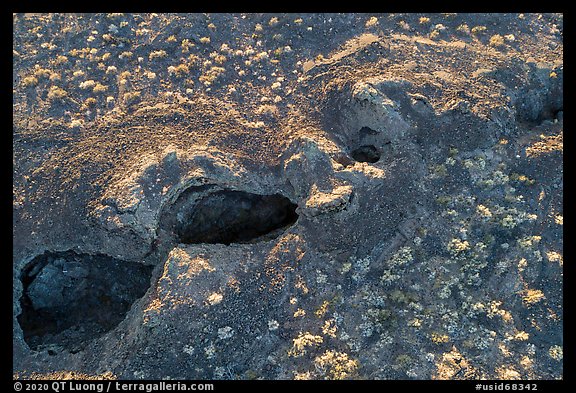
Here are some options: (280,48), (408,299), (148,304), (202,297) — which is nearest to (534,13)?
(280,48)

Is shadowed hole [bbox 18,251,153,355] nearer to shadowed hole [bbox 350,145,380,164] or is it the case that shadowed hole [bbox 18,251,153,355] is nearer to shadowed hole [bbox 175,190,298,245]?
shadowed hole [bbox 175,190,298,245]

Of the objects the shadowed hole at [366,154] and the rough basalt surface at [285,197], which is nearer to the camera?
the rough basalt surface at [285,197]

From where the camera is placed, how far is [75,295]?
2567 cm

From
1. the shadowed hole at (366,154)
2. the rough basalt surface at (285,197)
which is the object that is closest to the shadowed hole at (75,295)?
the rough basalt surface at (285,197)

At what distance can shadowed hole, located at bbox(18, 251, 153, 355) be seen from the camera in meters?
24.3

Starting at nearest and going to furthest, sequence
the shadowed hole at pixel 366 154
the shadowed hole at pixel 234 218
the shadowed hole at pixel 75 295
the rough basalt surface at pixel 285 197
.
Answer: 1. the rough basalt surface at pixel 285 197
2. the shadowed hole at pixel 75 295
3. the shadowed hole at pixel 234 218
4. the shadowed hole at pixel 366 154

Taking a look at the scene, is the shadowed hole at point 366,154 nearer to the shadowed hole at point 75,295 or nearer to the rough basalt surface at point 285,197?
Answer: the rough basalt surface at point 285,197

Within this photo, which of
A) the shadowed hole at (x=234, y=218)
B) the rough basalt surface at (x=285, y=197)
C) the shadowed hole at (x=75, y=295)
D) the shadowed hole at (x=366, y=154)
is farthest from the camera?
the shadowed hole at (x=366, y=154)

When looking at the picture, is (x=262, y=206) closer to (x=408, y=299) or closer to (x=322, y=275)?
(x=322, y=275)

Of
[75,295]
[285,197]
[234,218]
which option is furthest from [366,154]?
[75,295]

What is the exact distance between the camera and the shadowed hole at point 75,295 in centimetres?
2434

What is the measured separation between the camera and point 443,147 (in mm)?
25531

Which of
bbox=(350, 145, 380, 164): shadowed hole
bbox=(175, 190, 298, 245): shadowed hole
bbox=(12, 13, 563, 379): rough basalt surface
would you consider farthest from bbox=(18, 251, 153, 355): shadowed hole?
bbox=(350, 145, 380, 164): shadowed hole

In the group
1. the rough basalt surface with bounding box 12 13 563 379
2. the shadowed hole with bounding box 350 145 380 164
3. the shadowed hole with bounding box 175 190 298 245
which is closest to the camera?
the rough basalt surface with bounding box 12 13 563 379
